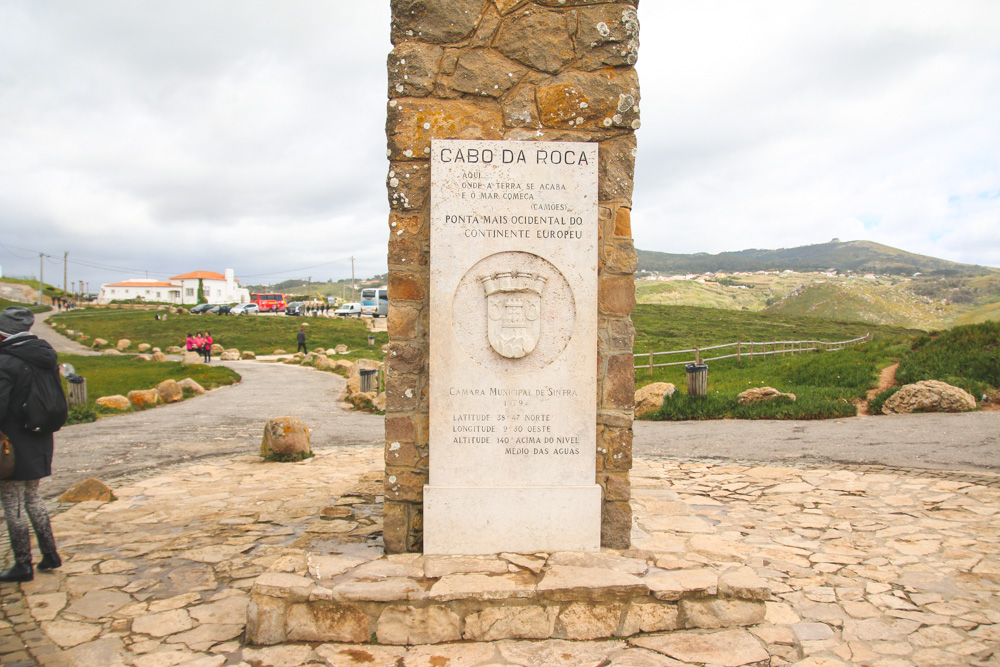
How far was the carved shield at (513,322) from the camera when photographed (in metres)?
3.57

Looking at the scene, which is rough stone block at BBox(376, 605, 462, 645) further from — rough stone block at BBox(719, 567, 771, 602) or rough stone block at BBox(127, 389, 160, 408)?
rough stone block at BBox(127, 389, 160, 408)

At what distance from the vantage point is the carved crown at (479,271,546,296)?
3.56 m

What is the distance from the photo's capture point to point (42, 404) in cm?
391

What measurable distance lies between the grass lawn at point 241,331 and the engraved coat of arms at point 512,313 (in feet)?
76.3

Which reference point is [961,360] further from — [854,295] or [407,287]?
[854,295]

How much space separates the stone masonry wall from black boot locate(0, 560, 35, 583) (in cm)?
235

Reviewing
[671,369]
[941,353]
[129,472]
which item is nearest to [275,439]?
[129,472]

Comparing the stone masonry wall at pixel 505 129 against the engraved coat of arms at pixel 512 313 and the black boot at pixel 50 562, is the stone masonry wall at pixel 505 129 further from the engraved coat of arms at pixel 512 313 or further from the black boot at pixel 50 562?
the black boot at pixel 50 562

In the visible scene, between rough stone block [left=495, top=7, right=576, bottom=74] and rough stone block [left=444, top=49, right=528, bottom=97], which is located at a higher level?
rough stone block [left=495, top=7, right=576, bottom=74]

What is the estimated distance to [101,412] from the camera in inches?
475

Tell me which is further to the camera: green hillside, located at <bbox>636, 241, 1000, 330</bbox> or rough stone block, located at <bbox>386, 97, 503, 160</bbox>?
green hillside, located at <bbox>636, 241, 1000, 330</bbox>

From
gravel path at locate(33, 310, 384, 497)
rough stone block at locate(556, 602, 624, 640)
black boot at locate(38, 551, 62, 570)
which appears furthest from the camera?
gravel path at locate(33, 310, 384, 497)


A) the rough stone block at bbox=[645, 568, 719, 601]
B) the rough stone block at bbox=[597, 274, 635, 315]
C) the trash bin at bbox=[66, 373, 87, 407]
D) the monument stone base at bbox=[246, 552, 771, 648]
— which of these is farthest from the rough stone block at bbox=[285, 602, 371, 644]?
the trash bin at bbox=[66, 373, 87, 407]

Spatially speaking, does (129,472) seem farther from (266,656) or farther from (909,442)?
(909,442)
